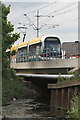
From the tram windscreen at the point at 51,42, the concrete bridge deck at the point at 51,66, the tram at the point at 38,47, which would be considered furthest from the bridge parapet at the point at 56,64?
the tram windscreen at the point at 51,42

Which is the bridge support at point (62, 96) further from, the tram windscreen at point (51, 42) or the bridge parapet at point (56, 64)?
the tram windscreen at point (51, 42)

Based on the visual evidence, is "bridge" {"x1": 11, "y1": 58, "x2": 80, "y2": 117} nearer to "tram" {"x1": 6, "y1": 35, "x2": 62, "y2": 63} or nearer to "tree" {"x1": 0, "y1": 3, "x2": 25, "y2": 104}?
"tram" {"x1": 6, "y1": 35, "x2": 62, "y2": 63}

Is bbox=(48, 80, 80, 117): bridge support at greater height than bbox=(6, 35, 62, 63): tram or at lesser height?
lesser

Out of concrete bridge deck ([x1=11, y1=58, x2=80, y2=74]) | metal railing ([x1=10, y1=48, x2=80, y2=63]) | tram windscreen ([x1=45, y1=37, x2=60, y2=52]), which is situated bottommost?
concrete bridge deck ([x1=11, y1=58, x2=80, y2=74])

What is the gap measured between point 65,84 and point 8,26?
365 inches

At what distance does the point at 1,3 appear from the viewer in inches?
1000

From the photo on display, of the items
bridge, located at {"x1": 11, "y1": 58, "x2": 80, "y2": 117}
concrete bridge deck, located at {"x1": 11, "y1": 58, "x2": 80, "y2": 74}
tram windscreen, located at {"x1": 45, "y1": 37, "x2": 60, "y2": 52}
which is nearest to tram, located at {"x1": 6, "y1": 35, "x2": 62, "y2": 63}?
tram windscreen, located at {"x1": 45, "y1": 37, "x2": 60, "y2": 52}

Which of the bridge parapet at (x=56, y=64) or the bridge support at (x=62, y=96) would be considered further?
the bridge parapet at (x=56, y=64)

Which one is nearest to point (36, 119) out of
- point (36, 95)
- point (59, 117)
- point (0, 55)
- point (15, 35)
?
point (59, 117)

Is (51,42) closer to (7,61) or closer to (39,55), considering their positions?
(39,55)

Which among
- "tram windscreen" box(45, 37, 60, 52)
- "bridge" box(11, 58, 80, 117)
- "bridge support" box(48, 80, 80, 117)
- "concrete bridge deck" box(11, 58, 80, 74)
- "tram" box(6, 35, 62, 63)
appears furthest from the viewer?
"tram windscreen" box(45, 37, 60, 52)

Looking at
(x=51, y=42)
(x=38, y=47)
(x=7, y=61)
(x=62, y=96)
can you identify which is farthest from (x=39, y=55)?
(x=62, y=96)

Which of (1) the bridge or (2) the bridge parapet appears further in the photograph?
(2) the bridge parapet

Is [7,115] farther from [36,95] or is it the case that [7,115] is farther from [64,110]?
[36,95]
